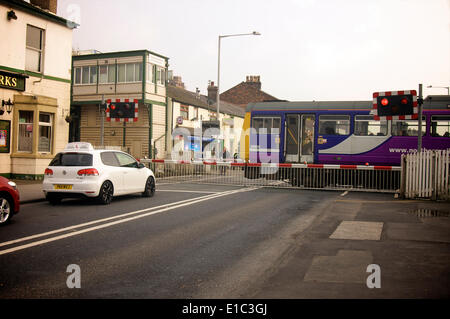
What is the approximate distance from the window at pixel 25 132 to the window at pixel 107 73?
1747cm

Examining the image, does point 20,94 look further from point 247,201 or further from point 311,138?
point 311,138

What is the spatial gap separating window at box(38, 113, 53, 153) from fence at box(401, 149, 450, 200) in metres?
15.8

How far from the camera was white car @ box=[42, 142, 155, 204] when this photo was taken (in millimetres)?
11945

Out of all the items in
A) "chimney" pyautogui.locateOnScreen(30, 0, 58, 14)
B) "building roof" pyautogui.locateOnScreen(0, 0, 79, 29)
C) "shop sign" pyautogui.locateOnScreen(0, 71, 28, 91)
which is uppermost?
"chimney" pyautogui.locateOnScreen(30, 0, 58, 14)

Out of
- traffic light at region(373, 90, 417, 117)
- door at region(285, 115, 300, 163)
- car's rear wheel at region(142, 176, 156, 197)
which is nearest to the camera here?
car's rear wheel at region(142, 176, 156, 197)

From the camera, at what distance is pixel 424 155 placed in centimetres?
1420

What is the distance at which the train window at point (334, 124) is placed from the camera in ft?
66.5

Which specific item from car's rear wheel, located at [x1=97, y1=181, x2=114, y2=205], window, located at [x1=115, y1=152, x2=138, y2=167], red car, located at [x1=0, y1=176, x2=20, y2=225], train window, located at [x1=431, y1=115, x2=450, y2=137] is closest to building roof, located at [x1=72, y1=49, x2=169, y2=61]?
window, located at [x1=115, y1=152, x2=138, y2=167]

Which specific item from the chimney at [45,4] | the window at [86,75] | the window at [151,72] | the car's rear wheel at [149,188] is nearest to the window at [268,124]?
the car's rear wheel at [149,188]

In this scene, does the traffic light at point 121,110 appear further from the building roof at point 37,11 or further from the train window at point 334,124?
the train window at point 334,124

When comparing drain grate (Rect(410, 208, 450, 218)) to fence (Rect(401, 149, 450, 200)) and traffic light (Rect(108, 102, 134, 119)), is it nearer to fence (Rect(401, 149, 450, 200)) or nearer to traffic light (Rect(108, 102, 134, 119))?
fence (Rect(401, 149, 450, 200))

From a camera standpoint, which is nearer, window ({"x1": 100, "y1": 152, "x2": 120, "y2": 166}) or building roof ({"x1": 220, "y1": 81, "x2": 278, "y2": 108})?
window ({"x1": 100, "y1": 152, "x2": 120, "y2": 166})
